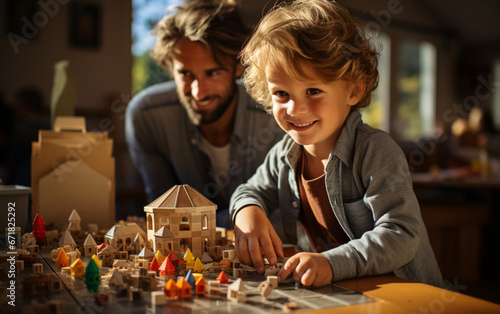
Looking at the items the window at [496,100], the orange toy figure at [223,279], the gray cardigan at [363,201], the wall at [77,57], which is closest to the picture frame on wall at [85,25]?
the wall at [77,57]

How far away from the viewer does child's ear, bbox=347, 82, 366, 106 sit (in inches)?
35.9

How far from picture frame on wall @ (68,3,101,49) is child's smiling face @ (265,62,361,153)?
11.9ft

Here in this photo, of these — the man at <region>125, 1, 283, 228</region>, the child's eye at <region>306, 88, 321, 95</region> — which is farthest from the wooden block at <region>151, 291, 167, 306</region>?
the man at <region>125, 1, 283, 228</region>

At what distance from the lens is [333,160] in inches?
34.6

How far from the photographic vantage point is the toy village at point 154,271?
560 mm

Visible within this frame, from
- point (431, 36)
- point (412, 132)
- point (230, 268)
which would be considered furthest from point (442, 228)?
point (431, 36)

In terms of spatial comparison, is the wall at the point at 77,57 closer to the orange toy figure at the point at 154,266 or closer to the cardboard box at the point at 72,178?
the cardboard box at the point at 72,178

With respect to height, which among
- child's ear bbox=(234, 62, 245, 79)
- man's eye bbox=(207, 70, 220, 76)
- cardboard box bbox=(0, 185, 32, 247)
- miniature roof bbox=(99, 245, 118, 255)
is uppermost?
child's ear bbox=(234, 62, 245, 79)

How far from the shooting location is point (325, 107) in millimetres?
841

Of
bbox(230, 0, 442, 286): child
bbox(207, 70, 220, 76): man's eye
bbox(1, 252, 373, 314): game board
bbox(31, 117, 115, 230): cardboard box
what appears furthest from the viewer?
bbox(207, 70, 220, 76): man's eye

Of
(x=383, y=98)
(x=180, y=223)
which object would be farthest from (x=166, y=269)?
(x=383, y=98)

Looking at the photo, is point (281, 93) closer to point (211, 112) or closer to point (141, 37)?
point (211, 112)

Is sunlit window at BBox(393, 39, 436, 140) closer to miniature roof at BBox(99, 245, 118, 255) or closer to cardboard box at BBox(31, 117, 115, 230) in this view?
cardboard box at BBox(31, 117, 115, 230)

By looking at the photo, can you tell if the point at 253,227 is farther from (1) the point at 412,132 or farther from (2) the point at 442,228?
(1) the point at 412,132
